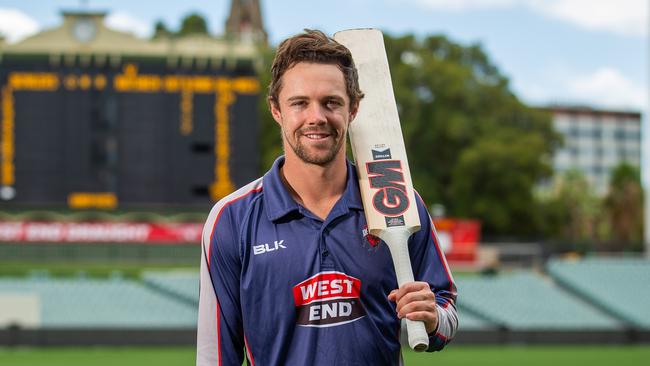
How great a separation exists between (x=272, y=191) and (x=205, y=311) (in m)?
0.33

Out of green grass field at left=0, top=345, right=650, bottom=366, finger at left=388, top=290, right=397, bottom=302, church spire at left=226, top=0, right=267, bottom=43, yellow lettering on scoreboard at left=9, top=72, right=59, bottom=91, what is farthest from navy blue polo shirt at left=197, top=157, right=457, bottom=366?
church spire at left=226, top=0, right=267, bottom=43

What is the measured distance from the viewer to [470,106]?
129ft

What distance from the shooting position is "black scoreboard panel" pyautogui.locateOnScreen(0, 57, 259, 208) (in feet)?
66.6

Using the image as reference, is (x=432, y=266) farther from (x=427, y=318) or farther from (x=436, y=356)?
(x=436, y=356)

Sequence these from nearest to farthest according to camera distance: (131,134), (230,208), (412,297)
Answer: (412,297) < (230,208) < (131,134)

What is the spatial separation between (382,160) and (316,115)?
11.7 inches

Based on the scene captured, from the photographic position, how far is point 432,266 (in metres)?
2.38

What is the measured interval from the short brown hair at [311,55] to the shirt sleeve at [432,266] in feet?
1.23

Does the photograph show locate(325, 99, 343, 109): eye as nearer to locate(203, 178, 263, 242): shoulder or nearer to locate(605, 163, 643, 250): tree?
locate(203, 178, 263, 242): shoulder

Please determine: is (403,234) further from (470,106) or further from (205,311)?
(470,106)

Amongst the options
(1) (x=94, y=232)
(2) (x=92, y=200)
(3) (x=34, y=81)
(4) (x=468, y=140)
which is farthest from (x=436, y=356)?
(4) (x=468, y=140)

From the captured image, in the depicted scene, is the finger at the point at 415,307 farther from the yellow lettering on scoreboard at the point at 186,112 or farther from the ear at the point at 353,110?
the yellow lettering on scoreboard at the point at 186,112

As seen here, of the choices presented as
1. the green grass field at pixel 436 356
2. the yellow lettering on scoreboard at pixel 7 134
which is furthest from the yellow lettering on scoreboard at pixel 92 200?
the green grass field at pixel 436 356

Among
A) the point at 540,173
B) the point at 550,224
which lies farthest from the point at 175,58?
the point at 550,224
